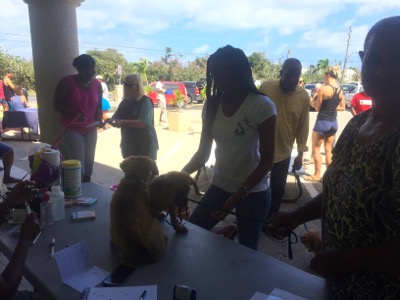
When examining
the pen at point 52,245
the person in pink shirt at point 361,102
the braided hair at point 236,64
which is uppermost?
the braided hair at point 236,64

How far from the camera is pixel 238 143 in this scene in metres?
1.91

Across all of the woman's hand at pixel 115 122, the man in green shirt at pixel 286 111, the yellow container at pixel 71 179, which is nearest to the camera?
the yellow container at pixel 71 179

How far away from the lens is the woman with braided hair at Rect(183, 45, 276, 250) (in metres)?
1.83

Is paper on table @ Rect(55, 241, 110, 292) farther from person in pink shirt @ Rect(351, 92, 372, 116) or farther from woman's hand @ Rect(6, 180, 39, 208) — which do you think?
person in pink shirt @ Rect(351, 92, 372, 116)

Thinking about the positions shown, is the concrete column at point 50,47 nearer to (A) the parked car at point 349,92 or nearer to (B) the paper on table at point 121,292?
(B) the paper on table at point 121,292

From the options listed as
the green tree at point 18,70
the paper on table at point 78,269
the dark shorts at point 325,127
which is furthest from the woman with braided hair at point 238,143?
the green tree at point 18,70

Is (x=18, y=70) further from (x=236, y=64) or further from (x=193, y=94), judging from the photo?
(x=236, y=64)

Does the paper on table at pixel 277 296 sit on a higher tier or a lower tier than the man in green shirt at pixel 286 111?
lower

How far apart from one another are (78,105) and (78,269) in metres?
2.47

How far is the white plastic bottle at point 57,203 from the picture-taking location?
1869 millimetres

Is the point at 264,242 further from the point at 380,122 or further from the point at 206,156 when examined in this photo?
the point at 380,122

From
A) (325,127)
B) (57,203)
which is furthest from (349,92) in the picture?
(57,203)

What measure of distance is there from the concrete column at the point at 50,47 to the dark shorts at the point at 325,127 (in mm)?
3889

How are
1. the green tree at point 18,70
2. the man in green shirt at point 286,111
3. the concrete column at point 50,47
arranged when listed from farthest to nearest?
the green tree at point 18,70
the concrete column at point 50,47
the man in green shirt at point 286,111
